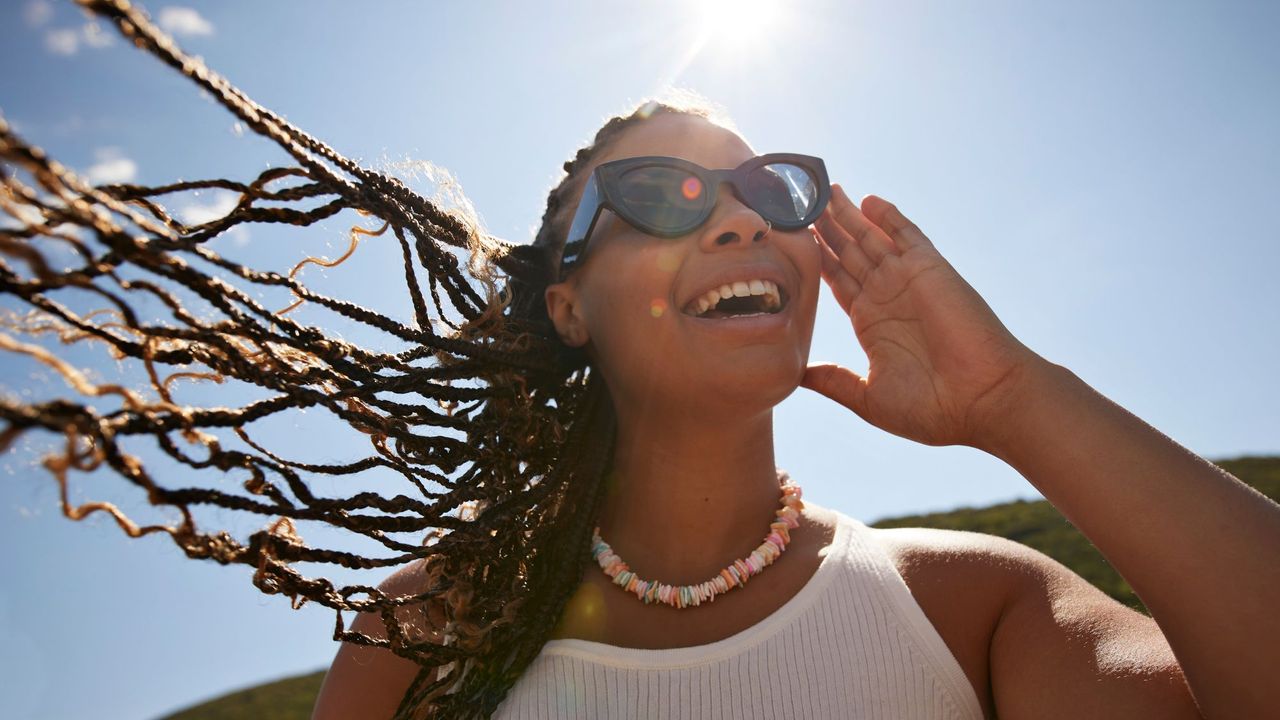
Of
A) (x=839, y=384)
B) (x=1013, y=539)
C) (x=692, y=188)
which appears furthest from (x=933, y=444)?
(x=1013, y=539)

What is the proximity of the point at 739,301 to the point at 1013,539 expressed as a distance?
5513mm

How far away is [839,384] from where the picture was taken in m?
3.29

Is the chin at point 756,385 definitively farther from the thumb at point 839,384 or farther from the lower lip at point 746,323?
the thumb at point 839,384

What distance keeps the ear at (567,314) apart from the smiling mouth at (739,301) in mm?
656

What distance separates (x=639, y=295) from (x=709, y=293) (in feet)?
0.93

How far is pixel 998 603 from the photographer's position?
8.91 ft

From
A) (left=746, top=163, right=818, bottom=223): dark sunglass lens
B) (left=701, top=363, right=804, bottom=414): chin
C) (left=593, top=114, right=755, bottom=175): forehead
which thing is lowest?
(left=701, top=363, right=804, bottom=414): chin

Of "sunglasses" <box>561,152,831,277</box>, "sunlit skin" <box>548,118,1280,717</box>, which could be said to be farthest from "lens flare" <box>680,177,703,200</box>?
"sunlit skin" <box>548,118,1280,717</box>

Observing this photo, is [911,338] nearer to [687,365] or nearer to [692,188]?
[687,365]

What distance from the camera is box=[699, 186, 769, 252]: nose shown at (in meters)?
2.94

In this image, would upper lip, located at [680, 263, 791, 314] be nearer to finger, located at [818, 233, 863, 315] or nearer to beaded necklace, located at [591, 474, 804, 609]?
finger, located at [818, 233, 863, 315]

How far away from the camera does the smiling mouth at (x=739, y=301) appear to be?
9.54 feet

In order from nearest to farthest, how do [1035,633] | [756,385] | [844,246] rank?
[1035,633], [756,385], [844,246]

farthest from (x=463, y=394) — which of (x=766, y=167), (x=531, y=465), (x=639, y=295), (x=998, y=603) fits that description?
(x=998, y=603)
